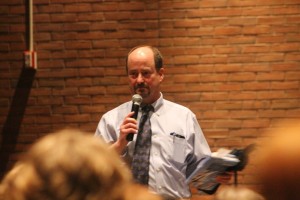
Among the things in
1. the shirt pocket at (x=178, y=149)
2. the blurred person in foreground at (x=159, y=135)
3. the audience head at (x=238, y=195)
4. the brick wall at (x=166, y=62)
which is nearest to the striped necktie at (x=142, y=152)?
the blurred person in foreground at (x=159, y=135)

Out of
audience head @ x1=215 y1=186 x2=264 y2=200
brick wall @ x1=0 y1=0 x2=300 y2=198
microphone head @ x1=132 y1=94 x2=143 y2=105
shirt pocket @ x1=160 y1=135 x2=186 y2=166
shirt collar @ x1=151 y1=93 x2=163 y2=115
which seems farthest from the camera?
brick wall @ x1=0 y1=0 x2=300 y2=198

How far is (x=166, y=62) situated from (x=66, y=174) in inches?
142

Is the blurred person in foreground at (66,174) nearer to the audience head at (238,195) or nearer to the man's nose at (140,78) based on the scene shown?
the audience head at (238,195)

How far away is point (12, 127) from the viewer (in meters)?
4.53

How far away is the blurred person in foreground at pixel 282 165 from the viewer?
797 mm

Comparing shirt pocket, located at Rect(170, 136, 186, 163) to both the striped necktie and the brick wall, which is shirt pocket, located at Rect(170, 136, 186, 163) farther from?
the brick wall

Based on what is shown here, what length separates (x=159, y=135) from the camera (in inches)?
105

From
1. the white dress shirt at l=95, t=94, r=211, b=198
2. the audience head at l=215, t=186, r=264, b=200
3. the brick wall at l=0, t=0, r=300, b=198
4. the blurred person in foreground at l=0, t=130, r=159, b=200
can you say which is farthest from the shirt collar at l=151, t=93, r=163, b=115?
the blurred person in foreground at l=0, t=130, r=159, b=200

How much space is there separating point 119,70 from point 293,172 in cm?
367

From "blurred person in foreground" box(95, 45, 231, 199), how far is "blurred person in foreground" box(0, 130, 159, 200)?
169cm

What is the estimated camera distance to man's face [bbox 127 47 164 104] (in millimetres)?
2656

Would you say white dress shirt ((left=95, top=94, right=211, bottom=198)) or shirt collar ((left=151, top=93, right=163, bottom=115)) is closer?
white dress shirt ((left=95, top=94, right=211, bottom=198))

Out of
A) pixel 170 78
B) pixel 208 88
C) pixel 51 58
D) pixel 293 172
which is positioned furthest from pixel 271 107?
pixel 293 172

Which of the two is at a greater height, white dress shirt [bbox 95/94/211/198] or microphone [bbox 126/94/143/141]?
microphone [bbox 126/94/143/141]
